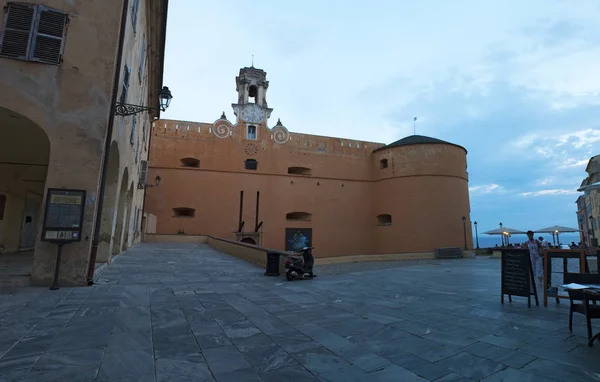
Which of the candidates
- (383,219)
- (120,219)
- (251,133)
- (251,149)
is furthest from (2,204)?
(383,219)

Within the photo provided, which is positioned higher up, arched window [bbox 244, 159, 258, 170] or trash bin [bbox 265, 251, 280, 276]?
arched window [bbox 244, 159, 258, 170]

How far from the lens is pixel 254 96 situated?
82.5 ft

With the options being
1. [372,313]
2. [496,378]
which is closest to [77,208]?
[372,313]

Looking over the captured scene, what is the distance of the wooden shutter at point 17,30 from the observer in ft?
17.3

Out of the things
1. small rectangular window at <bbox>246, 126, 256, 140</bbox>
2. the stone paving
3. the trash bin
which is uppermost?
small rectangular window at <bbox>246, 126, 256, 140</bbox>

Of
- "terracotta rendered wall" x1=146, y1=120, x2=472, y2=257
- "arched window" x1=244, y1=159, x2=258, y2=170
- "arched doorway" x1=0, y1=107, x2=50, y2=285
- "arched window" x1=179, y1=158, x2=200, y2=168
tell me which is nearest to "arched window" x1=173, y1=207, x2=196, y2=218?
"terracotta rendered wall" x1=146, y1=120, x2=472, y2=257

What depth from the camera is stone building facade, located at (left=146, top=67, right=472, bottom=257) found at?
22.2 meters

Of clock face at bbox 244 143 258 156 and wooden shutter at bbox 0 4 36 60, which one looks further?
clock face at bbox 244 143 258 156

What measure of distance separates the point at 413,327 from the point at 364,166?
2398 cm

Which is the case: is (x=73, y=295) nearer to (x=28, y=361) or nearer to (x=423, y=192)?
(x=28, y=361)

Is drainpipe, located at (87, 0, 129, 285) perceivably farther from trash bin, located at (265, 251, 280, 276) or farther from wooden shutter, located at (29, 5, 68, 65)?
trash bin, located at (265, 251, 280, 276)

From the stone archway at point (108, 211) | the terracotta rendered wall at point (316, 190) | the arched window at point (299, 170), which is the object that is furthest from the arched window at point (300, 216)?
the stone archway at point (108, 211)

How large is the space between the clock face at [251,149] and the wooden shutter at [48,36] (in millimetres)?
18080

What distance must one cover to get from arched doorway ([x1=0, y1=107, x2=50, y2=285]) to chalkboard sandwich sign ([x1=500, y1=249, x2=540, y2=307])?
9.65m
